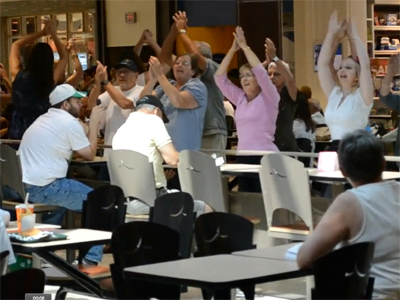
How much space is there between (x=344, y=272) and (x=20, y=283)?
4.00 ft

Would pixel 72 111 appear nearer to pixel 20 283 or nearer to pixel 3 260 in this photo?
pixel 3 260

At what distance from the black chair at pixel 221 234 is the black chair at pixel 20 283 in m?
1.25

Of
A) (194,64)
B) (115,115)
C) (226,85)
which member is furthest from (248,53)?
(115,115)

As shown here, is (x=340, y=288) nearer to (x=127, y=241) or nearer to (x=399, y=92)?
(x=127, y=241)

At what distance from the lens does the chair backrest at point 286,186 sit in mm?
6113

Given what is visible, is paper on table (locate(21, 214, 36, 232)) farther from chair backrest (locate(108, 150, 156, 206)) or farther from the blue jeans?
the blue jeans

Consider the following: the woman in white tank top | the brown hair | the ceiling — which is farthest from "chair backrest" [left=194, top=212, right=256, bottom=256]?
the ceiling

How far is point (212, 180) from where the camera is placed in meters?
6.79

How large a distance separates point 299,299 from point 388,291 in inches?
98.1

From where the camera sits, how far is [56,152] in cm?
725

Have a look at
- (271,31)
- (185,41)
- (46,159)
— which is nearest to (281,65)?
(185,41)

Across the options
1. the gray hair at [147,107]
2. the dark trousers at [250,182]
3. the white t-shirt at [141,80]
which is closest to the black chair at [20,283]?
the gray hair at [147,107]

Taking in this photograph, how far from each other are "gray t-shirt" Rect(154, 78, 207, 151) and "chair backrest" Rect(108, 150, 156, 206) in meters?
0.60

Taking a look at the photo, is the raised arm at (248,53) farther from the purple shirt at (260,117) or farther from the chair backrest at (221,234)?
the chair backrest at (221,234)
